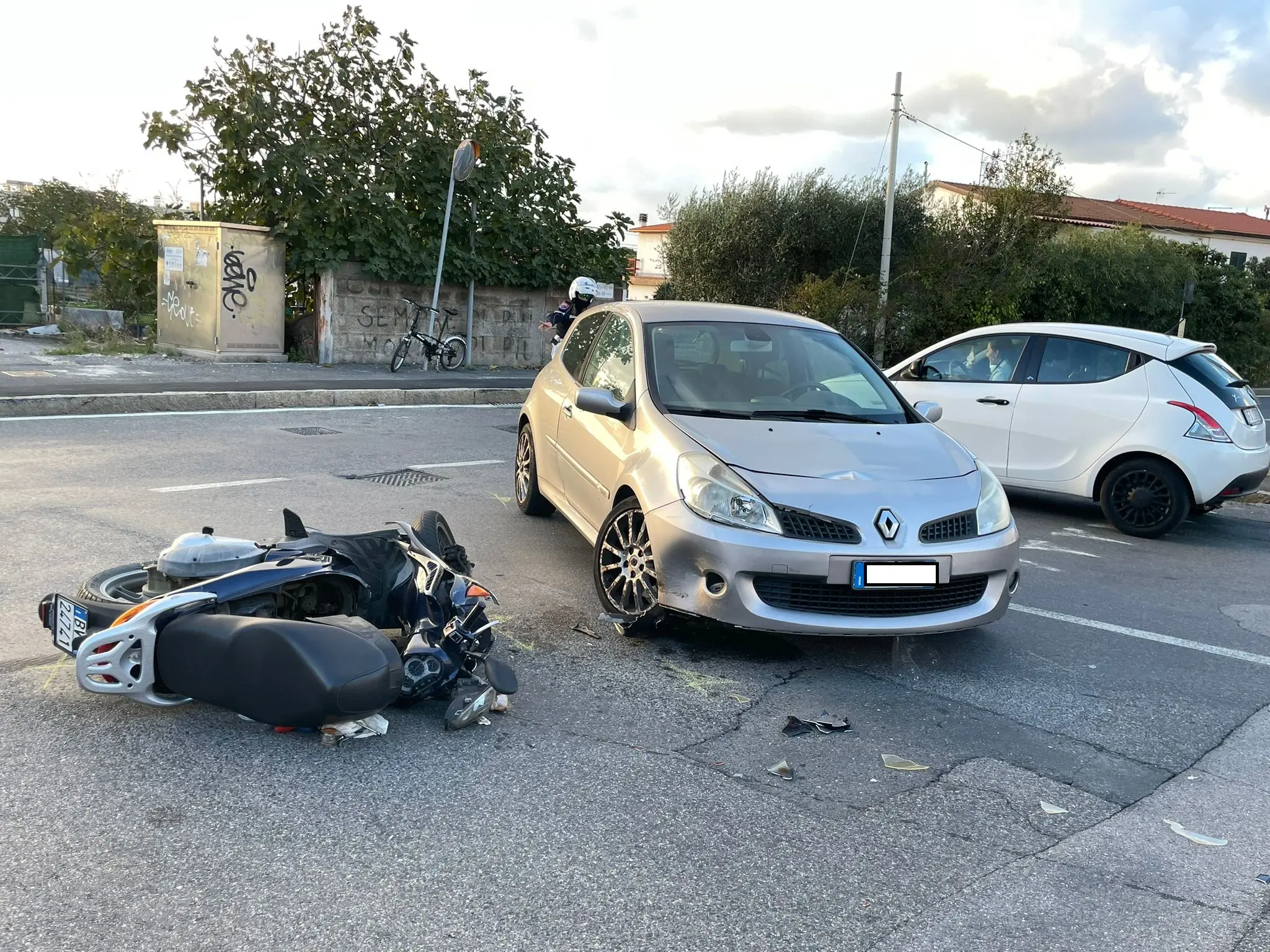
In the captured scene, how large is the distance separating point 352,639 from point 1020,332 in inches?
274

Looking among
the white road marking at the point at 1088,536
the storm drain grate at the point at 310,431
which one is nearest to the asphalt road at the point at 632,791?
the white road marking at the point at 1088,536

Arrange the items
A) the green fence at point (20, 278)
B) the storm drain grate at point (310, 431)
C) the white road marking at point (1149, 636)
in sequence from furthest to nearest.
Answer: the green fence at point (20, 278) < the storm drain grate at point (310, 431) < the white road marking at point (1149, 636)

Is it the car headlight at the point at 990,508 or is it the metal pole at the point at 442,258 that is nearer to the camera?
the car headlight at the point at 990,508

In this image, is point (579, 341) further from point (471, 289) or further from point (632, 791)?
point (471, 289)

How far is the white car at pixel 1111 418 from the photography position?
8.00 metres

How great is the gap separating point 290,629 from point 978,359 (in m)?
7.13

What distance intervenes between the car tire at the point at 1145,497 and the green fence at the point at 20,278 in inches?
766

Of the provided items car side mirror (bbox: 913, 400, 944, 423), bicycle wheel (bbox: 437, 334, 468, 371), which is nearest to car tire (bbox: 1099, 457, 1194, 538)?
car side mirror (bbox: 913, 400, 944, 423)

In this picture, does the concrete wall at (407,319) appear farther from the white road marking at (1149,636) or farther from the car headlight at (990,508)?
the car headlight at (990,508)

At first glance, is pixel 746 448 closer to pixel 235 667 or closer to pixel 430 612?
pixel 430 612

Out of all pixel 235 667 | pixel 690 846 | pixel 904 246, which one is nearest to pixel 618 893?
pixel 690 846

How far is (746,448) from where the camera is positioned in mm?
4953

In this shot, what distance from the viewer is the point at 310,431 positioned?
11.0 metres

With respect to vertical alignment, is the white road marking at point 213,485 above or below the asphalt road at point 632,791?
above
